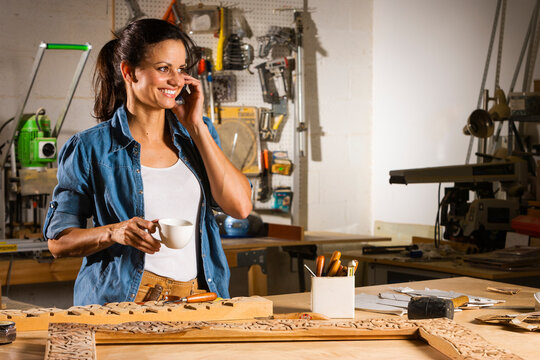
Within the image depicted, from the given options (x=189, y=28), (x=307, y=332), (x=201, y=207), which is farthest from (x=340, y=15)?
(x=307, y=332)

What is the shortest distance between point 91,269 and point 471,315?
0.97 metres

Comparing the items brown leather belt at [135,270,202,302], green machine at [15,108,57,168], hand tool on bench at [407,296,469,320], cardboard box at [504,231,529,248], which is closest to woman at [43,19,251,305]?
brown leather belt at [135,270,202,302]

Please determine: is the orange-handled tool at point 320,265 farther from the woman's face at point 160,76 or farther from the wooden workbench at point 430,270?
the wooden workbench at point 430,270

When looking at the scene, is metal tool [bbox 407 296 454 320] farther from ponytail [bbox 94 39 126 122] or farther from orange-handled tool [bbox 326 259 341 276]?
ponytail [bbox 94 39 126 122]

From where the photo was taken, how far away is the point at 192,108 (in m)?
1.84

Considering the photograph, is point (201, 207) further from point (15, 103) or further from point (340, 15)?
point (340, 15)

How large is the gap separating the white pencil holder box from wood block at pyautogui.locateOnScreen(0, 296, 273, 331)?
0.40 feet

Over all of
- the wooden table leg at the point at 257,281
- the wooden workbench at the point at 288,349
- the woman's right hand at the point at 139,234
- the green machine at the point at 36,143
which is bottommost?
the wooden table leg at the point at 257,281

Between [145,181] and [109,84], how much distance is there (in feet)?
1.11

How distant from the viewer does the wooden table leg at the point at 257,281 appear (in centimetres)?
350

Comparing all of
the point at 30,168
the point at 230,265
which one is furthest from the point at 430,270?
the point at 30,168

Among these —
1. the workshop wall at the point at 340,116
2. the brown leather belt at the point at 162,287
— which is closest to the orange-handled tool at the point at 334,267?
the brown leather belt at the point at 162,287

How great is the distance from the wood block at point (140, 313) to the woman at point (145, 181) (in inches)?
13.1

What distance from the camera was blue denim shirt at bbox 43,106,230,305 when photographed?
1.73 metres
